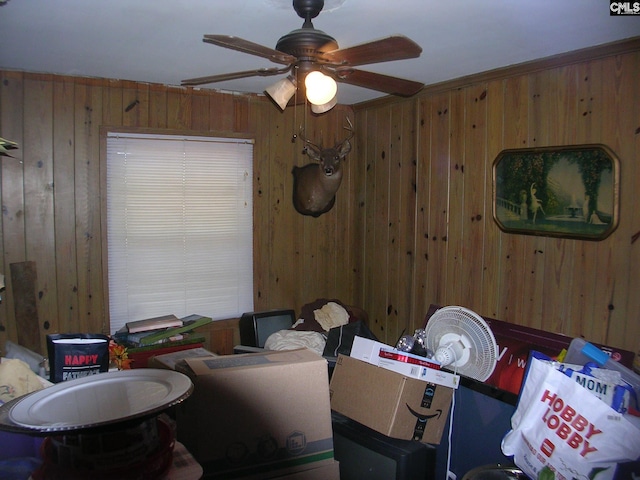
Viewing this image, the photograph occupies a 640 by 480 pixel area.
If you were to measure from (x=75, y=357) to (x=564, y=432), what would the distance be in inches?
68.3

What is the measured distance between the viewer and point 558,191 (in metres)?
2.81

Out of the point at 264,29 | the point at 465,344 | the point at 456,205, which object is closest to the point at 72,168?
the point at 264,29

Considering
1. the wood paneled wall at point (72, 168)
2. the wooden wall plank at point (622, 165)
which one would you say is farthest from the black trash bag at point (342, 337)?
the wooden wall plank at point (622, 165)

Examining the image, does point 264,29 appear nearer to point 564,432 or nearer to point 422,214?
point 422,214

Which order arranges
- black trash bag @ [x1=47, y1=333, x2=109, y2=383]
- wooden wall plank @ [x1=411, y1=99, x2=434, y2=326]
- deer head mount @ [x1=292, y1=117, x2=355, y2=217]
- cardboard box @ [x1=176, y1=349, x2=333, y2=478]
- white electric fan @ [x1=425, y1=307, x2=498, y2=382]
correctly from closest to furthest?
cardboard box @ [x1=176, y1=349, x2=333, y2=478] → black trash bag @ [x1=47, y1=333, x2=109, y2=383] → white electric fan @ [x1=425, y1=307, x2=498, y2=382] → wooden wall plank @ [x1=411, y1=99, x2=434, y2=326] → deer head mount @ [x1=292, y1=117, x2=355, y2=217]

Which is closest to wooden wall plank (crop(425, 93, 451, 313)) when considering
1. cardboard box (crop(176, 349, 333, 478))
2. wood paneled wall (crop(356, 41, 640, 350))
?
wood paneled wall (crop(356, 41, 640, 350))

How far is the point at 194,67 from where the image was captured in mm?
3117

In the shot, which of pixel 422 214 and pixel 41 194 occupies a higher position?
pixel 41 194

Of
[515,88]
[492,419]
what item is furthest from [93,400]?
[515,88]

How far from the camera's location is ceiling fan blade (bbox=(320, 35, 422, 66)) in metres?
1.70

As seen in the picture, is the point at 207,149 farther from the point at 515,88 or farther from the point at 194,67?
the point at 515,88

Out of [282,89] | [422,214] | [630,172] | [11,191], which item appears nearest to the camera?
[282,89]

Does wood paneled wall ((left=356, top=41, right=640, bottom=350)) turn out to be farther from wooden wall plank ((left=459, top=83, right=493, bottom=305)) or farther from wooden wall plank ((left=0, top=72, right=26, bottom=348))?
wooden wall plank ((left=0, top=72, right=26, bottom=348))

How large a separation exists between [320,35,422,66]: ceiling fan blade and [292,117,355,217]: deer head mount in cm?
190
